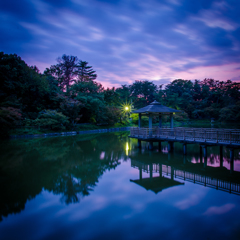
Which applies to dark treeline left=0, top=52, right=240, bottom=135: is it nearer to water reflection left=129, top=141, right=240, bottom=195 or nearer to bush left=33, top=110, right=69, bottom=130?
bush left=33, top=110, right=69, bottom=130

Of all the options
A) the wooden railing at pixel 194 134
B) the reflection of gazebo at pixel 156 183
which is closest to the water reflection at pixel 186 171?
the reflection of gazebo at pixel 156 183

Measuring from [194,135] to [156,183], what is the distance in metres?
5.33

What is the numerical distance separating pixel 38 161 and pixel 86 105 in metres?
21.6

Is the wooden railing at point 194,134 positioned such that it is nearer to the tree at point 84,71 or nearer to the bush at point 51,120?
the bush at point 51,120

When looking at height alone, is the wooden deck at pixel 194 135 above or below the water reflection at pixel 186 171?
above

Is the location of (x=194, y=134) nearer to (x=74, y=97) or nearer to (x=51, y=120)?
(x=51, y=120)

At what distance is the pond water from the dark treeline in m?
15.5

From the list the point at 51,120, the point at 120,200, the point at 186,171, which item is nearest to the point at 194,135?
the point at 186,171

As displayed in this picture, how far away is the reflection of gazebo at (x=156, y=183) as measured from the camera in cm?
770

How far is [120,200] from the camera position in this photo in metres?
6.64

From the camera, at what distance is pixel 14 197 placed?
Answer: 22.2 ft

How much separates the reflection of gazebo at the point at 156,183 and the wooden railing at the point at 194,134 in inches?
171

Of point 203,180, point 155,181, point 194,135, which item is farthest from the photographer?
point 194,135

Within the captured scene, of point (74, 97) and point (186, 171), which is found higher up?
point (74, 97)
